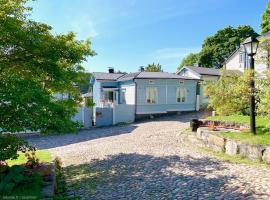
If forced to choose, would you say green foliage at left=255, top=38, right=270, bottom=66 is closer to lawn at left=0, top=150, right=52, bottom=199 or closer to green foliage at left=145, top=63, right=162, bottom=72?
lawn at left=0, top=150, right=52, bottom=199

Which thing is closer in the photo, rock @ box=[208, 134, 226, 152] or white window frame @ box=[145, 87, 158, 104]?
rock @ box=[208, 134, 226, 152]

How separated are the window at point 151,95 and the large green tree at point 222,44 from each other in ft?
89.2

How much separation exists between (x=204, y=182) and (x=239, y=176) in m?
1.06

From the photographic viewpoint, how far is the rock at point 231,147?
10266 millimetres

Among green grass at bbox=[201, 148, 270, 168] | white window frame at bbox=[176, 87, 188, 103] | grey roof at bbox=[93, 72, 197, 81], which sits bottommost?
green grass at bbox=[201, 148, 270, 168]

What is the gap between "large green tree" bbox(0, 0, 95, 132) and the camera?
653 cm

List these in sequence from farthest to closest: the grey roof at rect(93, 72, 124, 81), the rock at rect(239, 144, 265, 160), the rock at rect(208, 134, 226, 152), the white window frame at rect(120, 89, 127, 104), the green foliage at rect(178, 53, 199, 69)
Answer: the green foliage at rect(178, 53, 199, 69), the grey roof at rect(93, 72, 124, 81), the white window frame at rect(120, 89, 127, 104), the rock at rect(208, 134, 226, 152), the rock at rect(239, 144, 265, 160)

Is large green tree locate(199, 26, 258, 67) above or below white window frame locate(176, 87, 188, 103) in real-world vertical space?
above

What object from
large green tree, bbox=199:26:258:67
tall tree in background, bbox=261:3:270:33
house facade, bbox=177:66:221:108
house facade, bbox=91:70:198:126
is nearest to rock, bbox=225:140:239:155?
house facade, bbox=91:70:198:126

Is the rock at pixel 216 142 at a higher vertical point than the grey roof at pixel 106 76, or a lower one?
lower

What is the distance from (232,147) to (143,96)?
58.7 feet

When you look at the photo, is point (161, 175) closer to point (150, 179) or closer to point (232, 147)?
point (150, 179)

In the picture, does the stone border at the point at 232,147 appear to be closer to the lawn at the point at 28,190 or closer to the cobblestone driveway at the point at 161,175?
the cobblestone driveway at the point at 161,175

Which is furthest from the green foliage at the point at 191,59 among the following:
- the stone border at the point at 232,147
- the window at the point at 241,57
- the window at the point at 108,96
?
the stone border at the point at 232,147
